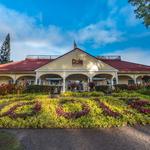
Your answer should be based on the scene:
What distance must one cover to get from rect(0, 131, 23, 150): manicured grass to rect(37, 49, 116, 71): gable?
18486mm

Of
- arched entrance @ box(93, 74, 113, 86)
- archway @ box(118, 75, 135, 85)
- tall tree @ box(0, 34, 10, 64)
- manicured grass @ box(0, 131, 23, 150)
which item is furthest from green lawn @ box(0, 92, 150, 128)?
→ tall tree @ box(0, 34, 10, 64)

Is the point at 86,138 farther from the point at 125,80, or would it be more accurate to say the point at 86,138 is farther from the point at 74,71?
the point at 125,80

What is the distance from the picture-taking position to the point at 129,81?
27.6 m

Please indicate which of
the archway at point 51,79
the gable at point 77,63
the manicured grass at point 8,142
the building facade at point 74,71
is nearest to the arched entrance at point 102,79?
the building facade at point 74,71

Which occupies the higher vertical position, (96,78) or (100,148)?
(96,78)

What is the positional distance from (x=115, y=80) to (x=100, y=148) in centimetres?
2027

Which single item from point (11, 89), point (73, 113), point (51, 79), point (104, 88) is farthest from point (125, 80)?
point (73, 113)

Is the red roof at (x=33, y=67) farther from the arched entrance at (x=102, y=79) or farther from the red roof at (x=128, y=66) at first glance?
the arched entrance at (x=102, y=79)

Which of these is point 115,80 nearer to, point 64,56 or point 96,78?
point 96,78

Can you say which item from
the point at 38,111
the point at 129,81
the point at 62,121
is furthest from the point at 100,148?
the point at 129,81

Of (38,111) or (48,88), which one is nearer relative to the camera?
(38,111)

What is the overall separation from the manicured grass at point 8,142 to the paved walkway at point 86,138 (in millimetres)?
221

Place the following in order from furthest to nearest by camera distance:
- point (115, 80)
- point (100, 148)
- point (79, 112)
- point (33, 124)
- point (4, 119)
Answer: point (115, 80)
point (79, 112)
point (4, 119)
point (33, 124)
point (100, 148)

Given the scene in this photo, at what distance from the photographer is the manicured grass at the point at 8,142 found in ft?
18.8
